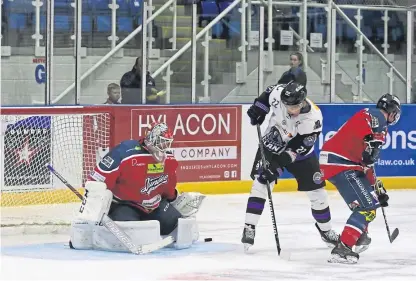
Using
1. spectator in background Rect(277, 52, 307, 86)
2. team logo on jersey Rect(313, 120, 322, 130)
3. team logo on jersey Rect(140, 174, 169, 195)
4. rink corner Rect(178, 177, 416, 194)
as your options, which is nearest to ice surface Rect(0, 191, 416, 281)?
team logo on jersey Rect(140, 174, 169, 195)

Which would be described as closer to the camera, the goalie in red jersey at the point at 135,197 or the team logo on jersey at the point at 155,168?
the goalie in red jersey at the point at 135,197

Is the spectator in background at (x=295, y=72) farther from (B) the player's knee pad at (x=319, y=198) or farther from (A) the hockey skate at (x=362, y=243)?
(A) the hockey skate at (x=362, y=243)

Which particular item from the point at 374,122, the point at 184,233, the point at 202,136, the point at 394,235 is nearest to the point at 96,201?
the point at 184,233

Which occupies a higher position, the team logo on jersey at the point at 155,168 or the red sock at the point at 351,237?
the team logo on jersey at the point at 155,168

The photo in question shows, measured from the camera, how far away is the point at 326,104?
11.5 meters

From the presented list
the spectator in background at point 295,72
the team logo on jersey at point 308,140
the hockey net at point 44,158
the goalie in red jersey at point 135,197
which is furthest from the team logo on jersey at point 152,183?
the spectator in background at point 295,72

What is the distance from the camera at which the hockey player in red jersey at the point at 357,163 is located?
268 inches

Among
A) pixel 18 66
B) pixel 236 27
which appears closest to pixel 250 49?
pixel 236 27

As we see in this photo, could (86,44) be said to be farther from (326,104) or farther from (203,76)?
(326,104)

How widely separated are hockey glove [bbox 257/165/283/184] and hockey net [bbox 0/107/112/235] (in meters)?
1.53

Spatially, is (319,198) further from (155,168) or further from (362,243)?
(155,168)

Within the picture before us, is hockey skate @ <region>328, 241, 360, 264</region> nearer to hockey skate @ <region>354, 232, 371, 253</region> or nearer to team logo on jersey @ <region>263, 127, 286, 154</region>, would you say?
hockey skate @ <region>354, 232, 371, 253</region>

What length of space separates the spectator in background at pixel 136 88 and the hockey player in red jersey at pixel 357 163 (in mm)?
3824

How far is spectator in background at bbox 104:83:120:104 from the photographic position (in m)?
10.5
